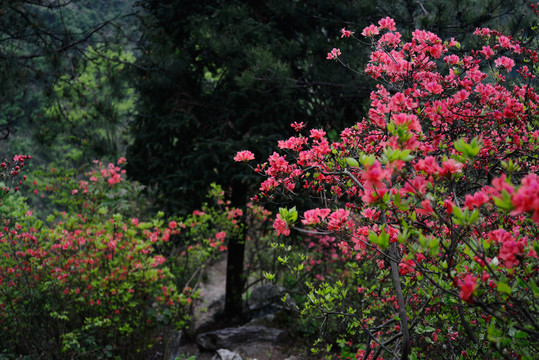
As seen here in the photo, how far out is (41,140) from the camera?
20.0 feet

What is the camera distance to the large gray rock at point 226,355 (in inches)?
184

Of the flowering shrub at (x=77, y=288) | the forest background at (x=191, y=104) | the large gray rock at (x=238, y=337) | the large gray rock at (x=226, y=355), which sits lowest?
the large gray rock at (x=226, y=355)

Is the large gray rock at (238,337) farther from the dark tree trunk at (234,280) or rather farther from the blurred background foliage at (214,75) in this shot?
the blurred background foliage at (214,75)

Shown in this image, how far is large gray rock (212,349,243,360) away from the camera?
184 inches

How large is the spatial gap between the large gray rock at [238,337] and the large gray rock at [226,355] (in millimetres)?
409

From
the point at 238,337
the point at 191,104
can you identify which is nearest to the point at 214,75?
the point at 191,104

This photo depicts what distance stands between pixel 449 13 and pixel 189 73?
3.76 meters

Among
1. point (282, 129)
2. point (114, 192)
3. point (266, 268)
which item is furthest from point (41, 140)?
point (266, 268)

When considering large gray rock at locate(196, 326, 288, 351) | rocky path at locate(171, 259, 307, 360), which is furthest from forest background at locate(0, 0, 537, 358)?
large gray rock at locate(196, 326, 288, 351)

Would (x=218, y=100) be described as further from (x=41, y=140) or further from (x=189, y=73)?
(x=41, y=140)

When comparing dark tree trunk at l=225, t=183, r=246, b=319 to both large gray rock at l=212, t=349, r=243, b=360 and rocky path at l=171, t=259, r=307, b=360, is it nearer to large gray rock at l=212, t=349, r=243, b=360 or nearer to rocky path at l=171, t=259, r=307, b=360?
rocky path at l=171, t=259, r=307, b=360

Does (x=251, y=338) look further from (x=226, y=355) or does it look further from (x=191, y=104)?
(x=191, y=104)

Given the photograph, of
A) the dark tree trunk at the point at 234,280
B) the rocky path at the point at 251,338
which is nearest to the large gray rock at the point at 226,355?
the rocky path at the point at 251,338

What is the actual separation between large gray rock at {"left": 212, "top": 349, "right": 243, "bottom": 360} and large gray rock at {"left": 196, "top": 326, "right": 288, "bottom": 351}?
409 mm
